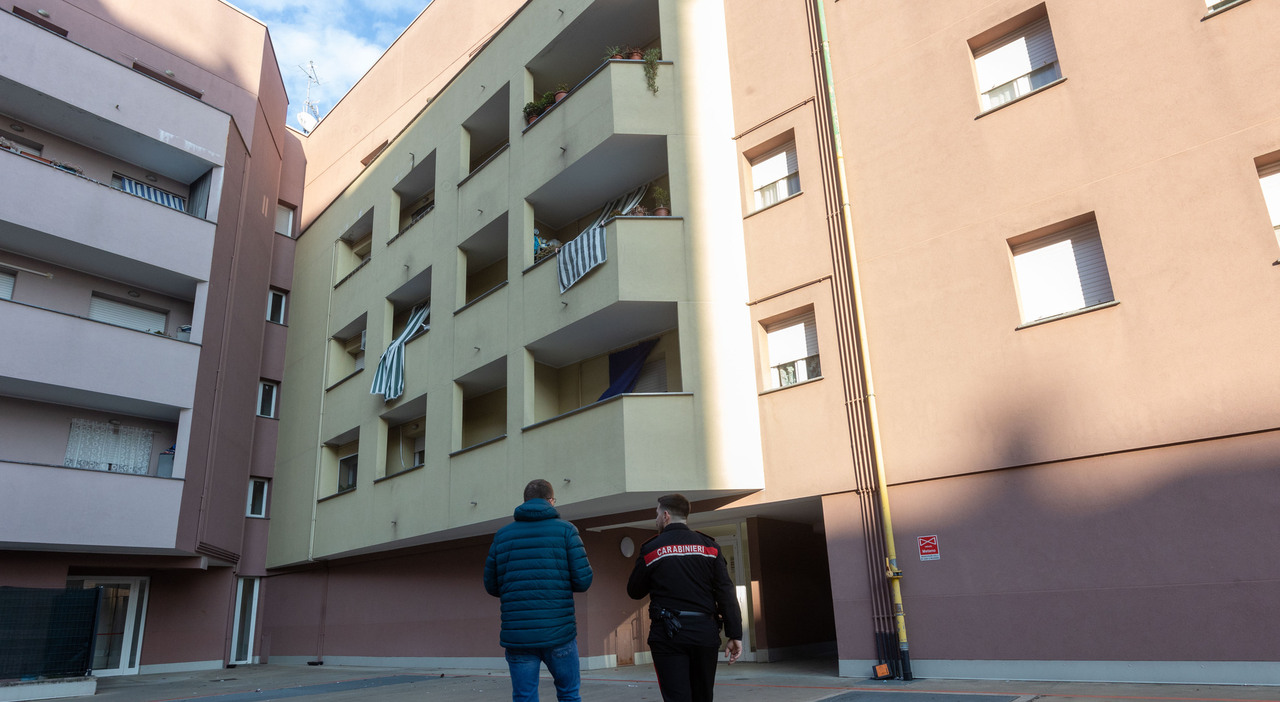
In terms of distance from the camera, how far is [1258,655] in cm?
807

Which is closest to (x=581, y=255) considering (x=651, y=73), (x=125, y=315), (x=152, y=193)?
(x=651, y=73)

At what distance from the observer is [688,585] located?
A: 546 centimetres

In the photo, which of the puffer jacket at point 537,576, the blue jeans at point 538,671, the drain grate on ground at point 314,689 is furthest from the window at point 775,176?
the drain grate on ground at point 314,689

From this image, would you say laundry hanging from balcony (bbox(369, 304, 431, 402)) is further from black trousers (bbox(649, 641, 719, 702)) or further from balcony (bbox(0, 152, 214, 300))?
black trousers (bbox(649, 641, 719, 702))


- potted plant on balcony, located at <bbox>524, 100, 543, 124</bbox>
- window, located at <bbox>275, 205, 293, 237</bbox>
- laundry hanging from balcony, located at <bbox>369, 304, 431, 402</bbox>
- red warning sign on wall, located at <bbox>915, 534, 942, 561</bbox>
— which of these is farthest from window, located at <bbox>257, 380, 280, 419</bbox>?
red warning sign on wall, located at <bbox>915, 534, 942, 561</bbox>

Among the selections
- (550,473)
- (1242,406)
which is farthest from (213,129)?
(1242,406)

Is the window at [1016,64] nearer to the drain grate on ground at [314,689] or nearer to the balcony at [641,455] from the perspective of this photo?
the balcony at [641,455]

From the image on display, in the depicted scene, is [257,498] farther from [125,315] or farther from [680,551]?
[680,551]

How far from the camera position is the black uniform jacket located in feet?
17.7

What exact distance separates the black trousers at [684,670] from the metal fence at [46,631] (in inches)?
612

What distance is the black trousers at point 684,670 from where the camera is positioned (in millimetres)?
5301

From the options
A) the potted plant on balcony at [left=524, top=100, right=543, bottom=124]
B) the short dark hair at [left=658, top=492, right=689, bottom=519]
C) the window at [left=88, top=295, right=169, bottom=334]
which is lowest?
the short dark hair at [left=658, top=492, right=689, bottom=519]

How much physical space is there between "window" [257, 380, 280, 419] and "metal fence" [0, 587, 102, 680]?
8462mm

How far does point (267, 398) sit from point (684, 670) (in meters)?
22.3
